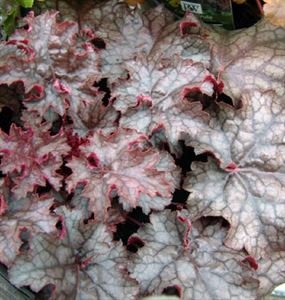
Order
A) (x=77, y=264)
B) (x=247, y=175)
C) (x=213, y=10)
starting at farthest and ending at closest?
(x=213, y=10) → (x=247, y=175) → (x=77, y=264)

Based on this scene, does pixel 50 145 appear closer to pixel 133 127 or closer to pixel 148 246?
pixel 133 127

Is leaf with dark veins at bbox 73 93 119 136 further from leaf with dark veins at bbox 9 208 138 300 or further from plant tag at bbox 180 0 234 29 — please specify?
plant tag at bbox 180 0 234 29

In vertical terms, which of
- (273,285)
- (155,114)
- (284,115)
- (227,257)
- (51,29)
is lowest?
(273,285)

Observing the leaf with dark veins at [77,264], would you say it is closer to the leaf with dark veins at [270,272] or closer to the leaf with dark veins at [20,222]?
the leaf with dark veins at [20,222]

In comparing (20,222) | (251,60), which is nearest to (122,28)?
(251,60)

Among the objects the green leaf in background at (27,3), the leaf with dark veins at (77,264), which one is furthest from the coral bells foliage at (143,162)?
the green leaf in background at (27,3)

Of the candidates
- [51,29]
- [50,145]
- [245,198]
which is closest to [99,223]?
[50,145]

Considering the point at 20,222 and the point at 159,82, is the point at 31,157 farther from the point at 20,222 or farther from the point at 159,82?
the point at 159,82
